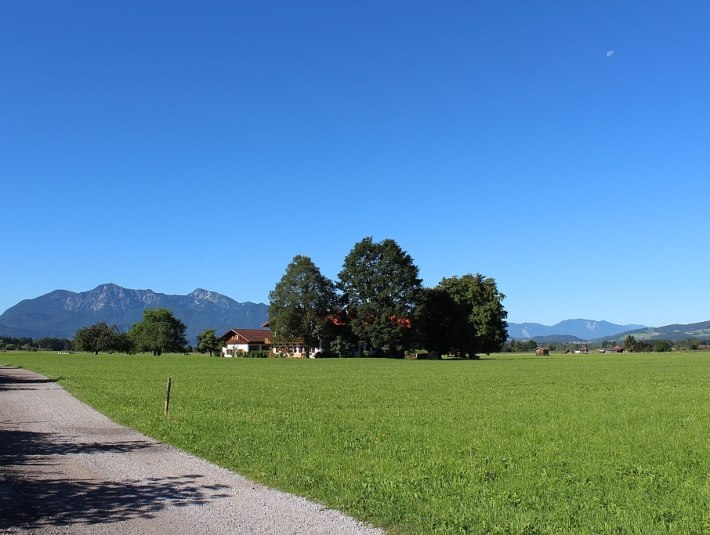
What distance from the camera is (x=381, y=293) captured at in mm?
93312

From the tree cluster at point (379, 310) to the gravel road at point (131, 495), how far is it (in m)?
79.9

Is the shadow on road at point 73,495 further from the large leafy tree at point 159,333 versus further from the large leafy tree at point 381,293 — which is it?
the large leafy tree at point 159,333

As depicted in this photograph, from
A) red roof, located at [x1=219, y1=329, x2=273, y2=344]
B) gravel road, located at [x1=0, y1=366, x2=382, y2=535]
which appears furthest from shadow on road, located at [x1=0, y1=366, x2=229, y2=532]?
red roof, located at [x1=219, y1=329, x2=273, y2=344]

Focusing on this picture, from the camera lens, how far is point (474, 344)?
328ft

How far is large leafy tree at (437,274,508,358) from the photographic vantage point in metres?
98.6

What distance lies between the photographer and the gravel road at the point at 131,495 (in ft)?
23.7

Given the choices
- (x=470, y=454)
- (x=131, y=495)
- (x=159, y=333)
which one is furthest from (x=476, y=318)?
(x=131, y=495)

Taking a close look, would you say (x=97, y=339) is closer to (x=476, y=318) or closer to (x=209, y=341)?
(x=209, y=341)

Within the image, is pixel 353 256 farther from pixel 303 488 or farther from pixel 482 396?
pixel 303 488

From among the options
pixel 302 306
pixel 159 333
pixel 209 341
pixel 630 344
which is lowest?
pixel 630 344

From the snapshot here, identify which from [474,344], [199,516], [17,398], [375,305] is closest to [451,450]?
[199,516]

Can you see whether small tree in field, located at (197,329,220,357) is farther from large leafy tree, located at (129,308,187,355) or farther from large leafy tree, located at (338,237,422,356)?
large leafy tree, located at (338,237,422,356)

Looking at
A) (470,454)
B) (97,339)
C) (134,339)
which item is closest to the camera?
(470,454)

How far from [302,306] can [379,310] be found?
42.4ft
